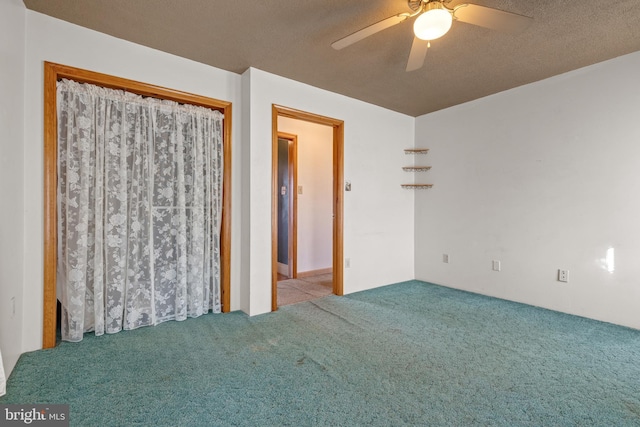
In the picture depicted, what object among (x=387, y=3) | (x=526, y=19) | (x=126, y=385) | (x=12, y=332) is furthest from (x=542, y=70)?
(x=12, y=332)

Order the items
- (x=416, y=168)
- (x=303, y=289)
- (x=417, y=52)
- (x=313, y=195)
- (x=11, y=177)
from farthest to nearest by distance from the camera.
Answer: (x=313, y=195) → (x=416, y=168) → (x=303, y=289) → (x=417, y=52) → (x=11, y=177)

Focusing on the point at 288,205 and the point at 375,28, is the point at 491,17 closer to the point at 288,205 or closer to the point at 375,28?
the point at 375,28

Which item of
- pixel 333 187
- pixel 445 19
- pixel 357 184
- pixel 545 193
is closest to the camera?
pixel 445 19

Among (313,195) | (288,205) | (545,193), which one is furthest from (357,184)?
(545,193)

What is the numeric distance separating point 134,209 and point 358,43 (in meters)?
2.30

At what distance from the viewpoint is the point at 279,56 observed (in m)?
2.73

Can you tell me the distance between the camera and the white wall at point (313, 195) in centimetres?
482

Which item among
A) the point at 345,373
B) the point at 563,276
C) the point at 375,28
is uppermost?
the point at 375,28

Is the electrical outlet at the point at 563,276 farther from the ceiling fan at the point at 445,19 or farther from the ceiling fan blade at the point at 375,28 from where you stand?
the ceiling fan blade at the point at 375,28

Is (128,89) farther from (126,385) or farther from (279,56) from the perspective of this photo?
(126,385)

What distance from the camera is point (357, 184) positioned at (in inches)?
151

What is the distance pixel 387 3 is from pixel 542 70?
1.98 m

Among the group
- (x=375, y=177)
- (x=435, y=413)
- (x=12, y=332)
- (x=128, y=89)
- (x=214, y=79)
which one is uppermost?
(x=214, y=79)

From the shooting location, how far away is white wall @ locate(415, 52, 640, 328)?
2.74m
